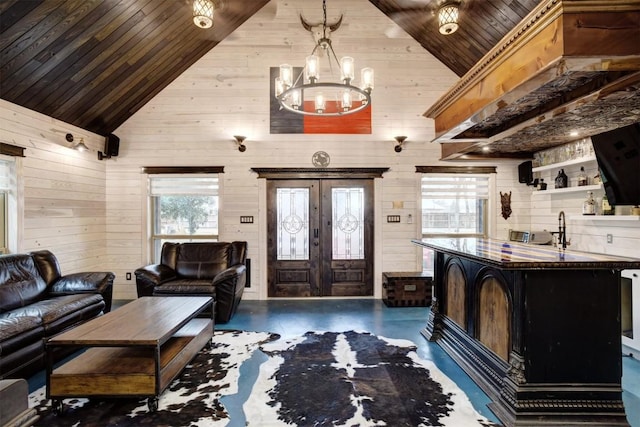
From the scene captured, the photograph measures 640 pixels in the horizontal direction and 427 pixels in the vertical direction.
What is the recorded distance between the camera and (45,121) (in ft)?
13.5

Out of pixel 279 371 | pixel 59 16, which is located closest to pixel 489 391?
pixel 279 371

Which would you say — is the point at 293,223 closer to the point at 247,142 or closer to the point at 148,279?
the point at 247,142

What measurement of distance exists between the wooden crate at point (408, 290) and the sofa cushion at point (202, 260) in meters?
2.49

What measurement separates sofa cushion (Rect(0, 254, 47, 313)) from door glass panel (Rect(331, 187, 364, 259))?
3.82 metres

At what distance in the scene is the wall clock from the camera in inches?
210

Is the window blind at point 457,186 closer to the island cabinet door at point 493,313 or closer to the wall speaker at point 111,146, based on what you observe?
the island cabinet door at point 493,313

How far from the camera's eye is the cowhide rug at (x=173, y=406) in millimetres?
2186


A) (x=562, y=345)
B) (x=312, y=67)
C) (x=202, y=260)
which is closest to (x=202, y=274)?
(x=202, y=260)

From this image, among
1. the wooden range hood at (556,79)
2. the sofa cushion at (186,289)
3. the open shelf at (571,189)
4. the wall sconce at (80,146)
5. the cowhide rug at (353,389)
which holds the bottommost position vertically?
the cowhide rug at (353,389)

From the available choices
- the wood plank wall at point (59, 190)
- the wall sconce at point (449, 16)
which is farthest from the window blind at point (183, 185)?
the wall sconce at point (449, 16)

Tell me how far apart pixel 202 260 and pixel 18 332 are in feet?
7.67

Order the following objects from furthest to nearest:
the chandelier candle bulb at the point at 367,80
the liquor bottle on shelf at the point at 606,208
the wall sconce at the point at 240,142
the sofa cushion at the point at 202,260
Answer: the wall sconce at the point at 240,142, the sofa cushion at the point at 202,260, the liquor bottle on shelf at the point at 606,208, the chandelier candle bulb at the point at 367,80

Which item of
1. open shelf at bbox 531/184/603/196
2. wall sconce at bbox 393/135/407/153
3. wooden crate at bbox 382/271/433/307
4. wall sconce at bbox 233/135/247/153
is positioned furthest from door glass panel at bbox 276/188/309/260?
open shelf at bbox 531/184/603/196

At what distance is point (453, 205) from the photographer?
5.55 metres
